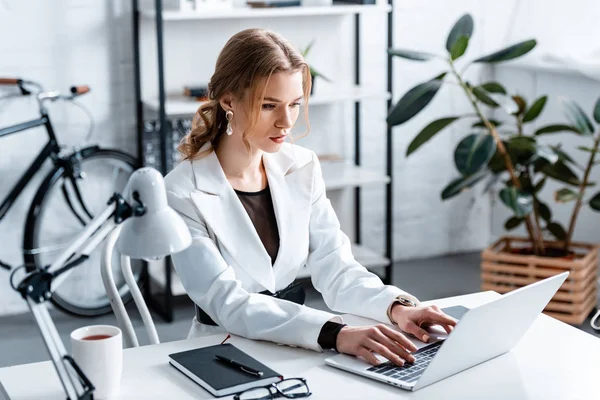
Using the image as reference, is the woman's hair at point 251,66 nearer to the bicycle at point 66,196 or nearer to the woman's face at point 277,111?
the woman's face at point 277,111

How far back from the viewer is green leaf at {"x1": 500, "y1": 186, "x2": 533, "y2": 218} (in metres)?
3.49

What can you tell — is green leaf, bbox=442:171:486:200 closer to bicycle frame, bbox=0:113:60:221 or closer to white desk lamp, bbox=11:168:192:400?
bicycle frame, bbox=0:113:60:221

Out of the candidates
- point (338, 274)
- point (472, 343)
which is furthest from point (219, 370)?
point (338, 274)

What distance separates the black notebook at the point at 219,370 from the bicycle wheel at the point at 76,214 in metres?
2.13

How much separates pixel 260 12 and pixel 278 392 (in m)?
2.38

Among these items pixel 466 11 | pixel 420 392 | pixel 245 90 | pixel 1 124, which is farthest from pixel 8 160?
pixel 420 392

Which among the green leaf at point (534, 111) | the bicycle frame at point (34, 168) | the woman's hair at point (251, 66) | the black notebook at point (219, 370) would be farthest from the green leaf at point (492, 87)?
the black notebook at point (219, 370)

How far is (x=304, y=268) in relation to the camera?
3973mm

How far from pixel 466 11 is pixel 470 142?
1.17 metres

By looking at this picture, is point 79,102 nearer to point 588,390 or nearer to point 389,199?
point 389,199

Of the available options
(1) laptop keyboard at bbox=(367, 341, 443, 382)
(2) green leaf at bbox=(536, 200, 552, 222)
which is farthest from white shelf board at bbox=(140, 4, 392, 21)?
(1) laptop keyboard at bbox=(367, 341, 443, 382)

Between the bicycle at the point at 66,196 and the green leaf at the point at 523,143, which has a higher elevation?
the green leaf at the point at 523,143

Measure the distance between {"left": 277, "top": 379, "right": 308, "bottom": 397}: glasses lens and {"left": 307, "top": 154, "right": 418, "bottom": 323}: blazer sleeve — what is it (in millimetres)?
373

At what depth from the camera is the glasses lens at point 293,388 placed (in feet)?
4.77
